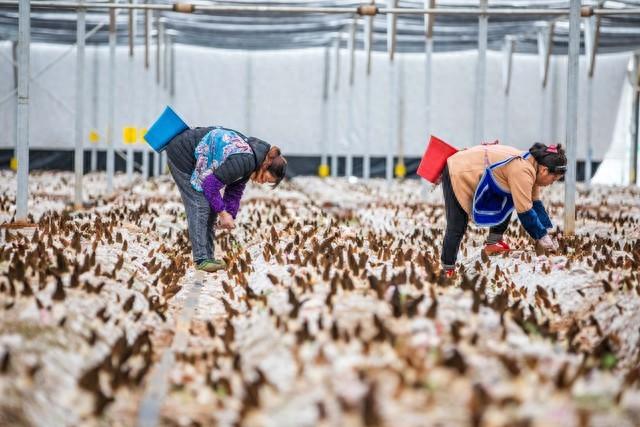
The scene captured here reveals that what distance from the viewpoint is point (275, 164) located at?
7719 millimetres

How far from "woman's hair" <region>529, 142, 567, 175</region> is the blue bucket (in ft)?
11.8

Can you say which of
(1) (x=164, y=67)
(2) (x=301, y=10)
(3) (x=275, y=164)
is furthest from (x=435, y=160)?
(1) (x=164, y=67)

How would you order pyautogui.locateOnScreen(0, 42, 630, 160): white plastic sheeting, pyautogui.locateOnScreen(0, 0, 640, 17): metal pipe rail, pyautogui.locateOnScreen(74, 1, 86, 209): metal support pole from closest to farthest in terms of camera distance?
pyautogui.locateOnScreen(0, 0, 640, 17): metal pipe rail, pyautogui.locateOnScreen(74, 1, 86, 209): metal support pole, pyautogui.locateOnScreen(0, 42, 630, 160): white plastic sheeting

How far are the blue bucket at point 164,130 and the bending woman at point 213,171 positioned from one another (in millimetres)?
74

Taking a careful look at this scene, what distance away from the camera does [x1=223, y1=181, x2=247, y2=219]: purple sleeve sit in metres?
8.54

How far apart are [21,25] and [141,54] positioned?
23.1 metres

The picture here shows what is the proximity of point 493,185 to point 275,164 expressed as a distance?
217 centimetres

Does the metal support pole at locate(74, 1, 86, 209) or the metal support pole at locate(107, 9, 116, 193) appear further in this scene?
the metal support pole at locate(107, 9, 116, 193)

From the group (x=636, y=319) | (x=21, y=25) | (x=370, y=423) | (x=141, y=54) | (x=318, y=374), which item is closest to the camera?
(x=370, y=423)

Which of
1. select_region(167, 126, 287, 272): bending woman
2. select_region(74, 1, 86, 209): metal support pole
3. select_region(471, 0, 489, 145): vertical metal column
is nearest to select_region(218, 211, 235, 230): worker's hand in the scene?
select_region(167, 126, 287, 272): bending woman

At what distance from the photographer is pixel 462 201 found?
802cm

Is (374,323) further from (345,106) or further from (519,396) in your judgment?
(345,106)

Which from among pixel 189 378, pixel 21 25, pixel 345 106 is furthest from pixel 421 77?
pixel 189 378

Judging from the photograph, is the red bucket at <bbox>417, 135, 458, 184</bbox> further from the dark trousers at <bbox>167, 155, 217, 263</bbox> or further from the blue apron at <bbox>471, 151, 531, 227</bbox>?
the dark trousers at <bbox>167, 155, 217, 263</bbox>
